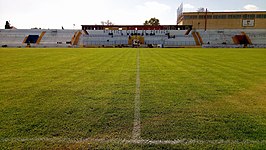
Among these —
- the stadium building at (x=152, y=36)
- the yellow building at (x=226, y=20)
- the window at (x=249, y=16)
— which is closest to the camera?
the stadium building at (x=152, y=36)

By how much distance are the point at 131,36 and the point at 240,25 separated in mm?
40335

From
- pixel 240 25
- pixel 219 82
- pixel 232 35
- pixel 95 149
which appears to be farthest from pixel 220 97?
pixel 240 25

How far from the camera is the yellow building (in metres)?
76.9

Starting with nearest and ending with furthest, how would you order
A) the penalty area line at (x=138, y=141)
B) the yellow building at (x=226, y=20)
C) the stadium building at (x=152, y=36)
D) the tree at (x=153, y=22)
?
1. the penalty area line at (x=138, y=141)
2. the stadium building at (x=152, y=36)
3. the yellow building at (x=226, y=20)
4. the tree at (x=153, y=22)

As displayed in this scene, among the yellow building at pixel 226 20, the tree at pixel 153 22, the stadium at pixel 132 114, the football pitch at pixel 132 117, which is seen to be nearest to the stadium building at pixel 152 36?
the yellow building at pixel 226 20

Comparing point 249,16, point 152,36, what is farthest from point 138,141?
point 249,16

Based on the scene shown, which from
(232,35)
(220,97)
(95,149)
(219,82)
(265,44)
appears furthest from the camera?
(232,35)

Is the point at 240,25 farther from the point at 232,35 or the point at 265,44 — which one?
the point at 265,44

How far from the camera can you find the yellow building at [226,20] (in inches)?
3027

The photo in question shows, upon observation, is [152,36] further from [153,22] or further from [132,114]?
[132,114]

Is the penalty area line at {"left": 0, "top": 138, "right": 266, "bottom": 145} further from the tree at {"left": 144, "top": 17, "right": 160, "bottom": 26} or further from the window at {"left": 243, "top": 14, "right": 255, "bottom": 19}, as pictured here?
the tree at {"left": 144, "top": 17, "right": 160, "bottom": 26}

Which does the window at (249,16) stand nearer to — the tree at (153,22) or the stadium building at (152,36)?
the stadium building at (152,36)

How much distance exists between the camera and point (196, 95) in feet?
19.7

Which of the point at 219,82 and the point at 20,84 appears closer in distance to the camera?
the point at 20,84
